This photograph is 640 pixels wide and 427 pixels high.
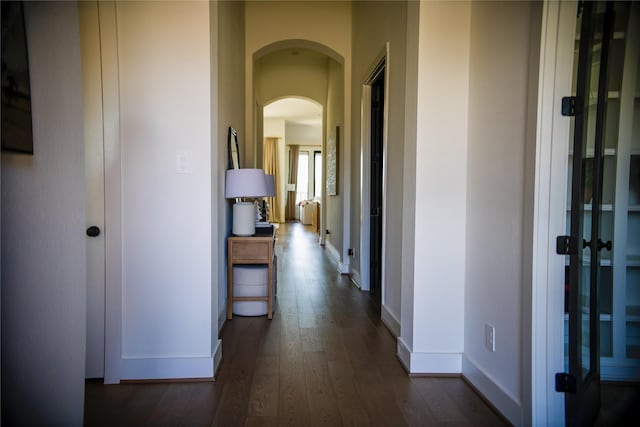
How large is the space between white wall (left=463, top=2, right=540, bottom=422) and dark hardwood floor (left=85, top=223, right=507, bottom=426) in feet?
0.75

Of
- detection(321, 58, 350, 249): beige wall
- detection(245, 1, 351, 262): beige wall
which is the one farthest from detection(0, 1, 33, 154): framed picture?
detection(321, 58, 350, 249): beige wall

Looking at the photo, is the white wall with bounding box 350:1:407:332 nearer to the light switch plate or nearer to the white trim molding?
the white trim molding

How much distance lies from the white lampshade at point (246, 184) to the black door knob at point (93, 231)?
1.11 m

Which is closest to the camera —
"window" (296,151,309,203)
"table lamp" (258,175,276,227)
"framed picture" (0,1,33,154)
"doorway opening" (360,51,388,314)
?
"framed picture" (0,1,33,154)

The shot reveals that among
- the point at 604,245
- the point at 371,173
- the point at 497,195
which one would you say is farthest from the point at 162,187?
the point at 371,173

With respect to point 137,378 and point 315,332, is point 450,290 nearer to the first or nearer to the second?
point 315,332

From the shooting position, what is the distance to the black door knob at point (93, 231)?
2238 millimetres

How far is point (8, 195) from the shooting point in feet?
3.21

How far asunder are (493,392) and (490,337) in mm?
265

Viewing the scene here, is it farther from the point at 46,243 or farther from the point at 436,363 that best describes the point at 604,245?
the point at 46,243

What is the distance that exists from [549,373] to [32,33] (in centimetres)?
212

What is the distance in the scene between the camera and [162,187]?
229 cm

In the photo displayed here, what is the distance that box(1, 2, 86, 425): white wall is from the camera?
99 centimetres

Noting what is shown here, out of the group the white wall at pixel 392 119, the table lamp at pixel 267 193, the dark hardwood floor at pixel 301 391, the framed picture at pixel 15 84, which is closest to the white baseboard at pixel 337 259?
the table lamp at pixel 267 193
